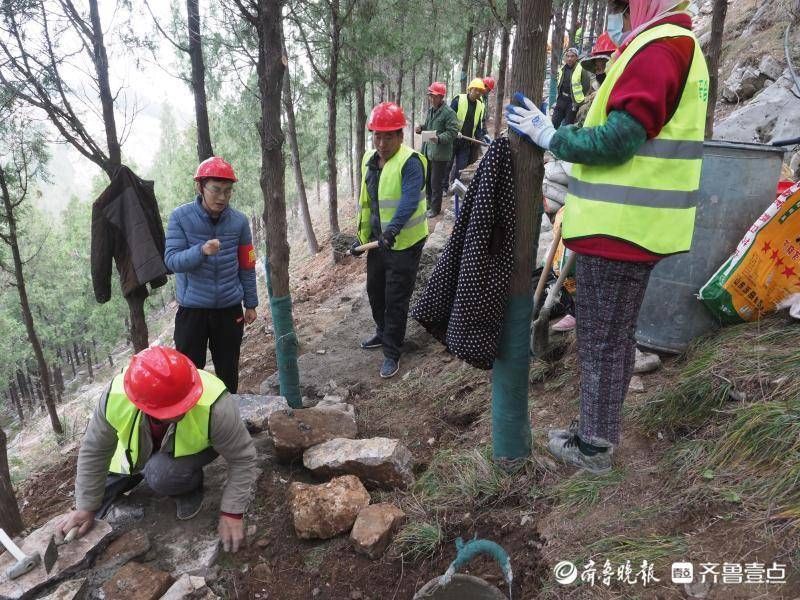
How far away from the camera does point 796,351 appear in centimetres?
236

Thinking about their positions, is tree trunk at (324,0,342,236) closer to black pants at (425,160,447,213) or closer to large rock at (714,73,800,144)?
black pants at (425,160,447,213)

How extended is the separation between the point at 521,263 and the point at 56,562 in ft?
8.21

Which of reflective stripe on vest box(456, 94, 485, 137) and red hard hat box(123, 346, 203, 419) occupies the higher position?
reflective stripe on vest box(456, 94, 485, 137)

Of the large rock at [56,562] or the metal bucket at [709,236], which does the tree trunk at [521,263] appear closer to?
the metal bucket at [709,236]

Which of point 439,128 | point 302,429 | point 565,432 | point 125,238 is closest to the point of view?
Answer: point 565,432

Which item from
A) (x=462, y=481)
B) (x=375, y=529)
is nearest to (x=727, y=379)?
(x=462, y=481)

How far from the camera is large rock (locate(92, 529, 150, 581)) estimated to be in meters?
2.32

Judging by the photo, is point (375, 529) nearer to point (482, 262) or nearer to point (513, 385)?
point (513, 385)

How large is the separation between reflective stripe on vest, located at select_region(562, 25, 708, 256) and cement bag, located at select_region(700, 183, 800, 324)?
1.04 m

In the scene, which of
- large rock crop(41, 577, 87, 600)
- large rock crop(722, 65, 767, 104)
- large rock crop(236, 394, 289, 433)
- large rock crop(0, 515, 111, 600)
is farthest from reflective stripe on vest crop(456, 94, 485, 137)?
large rock crop(41, 577, 87, 600)

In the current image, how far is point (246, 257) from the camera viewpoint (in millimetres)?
3637

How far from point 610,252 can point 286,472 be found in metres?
2.22

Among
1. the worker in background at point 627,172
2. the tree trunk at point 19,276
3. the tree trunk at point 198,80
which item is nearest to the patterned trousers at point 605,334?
the worker in background at point 627,172

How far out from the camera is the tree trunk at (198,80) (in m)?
5.55
